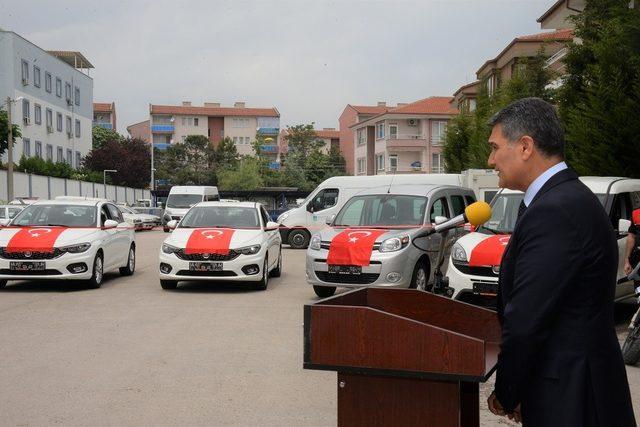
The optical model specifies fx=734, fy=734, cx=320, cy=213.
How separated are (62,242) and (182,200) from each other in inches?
1035

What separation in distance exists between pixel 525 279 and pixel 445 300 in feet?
3.00

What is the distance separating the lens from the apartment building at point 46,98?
5191 centimetres

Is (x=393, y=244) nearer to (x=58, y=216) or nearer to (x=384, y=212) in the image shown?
(x=384, y=212)

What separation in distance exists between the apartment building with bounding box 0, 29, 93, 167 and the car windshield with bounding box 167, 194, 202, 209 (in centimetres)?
1569

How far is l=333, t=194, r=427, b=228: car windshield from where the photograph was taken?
41.1 ft

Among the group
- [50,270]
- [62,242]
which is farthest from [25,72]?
[50,270]

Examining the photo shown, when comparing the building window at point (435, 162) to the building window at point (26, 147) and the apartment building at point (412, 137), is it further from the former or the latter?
the building window at point (26, 147)

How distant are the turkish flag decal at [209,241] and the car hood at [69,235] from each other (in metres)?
1.87

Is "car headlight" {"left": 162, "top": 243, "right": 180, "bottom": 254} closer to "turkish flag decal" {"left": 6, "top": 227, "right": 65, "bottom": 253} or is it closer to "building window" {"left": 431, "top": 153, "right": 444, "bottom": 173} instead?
"turkish flag decal" {"left": 6, "top": 227, "right": 65, "bottom": 253}

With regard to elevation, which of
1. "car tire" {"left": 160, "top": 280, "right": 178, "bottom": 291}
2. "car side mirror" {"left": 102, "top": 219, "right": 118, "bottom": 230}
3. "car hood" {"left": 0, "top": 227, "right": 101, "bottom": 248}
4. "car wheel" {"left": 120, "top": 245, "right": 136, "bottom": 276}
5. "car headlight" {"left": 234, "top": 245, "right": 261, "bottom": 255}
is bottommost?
"car tire" {"left": 160, "top": 280, "right": 178, "bottom": 291}

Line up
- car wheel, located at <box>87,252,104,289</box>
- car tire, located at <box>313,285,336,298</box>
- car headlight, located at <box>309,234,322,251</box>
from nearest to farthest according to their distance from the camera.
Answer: car headlight, located at <box>309,234,322,251</box> → car tire, located at <box>313,285,336,298</box> → car wheel, located at <box>87,252,104,289</box>

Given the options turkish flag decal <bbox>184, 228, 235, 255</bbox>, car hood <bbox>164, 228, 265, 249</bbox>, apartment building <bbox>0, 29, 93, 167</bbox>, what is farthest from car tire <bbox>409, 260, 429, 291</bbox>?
apartment building <bbox>0, 29, 93, 167</bbox>

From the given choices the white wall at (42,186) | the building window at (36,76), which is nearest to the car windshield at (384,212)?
the white wall at (42,186)

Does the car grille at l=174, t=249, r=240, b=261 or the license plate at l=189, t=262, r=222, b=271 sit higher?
the car grille at l=174, t=249, r=240, b=261
